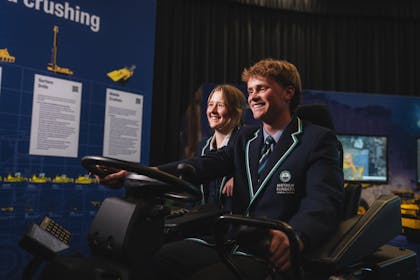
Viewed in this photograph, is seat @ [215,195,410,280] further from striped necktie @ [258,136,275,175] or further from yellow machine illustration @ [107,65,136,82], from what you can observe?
yellow machine illustration @ [107,65,136,82]

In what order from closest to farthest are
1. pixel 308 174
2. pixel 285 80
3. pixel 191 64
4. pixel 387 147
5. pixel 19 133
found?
pixel 308 174
pixel 285 80
pixel 19 133
pixel 387 147
pixel 191 64

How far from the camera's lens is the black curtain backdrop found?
4.46m

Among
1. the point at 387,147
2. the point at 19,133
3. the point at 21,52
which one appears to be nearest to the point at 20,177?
the point at 19,133

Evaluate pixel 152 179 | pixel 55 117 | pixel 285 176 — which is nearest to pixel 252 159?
pixel 285 176

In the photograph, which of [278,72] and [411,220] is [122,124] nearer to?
[278,72]

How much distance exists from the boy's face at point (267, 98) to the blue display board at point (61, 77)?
1.69 metres

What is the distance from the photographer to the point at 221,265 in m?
1.06

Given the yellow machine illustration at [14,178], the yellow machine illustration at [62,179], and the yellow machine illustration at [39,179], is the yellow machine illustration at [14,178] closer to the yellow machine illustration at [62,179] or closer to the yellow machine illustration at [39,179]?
the yellow machine illustration at [39,179]

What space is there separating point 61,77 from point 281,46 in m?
3.36

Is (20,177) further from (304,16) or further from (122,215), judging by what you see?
(304,16)

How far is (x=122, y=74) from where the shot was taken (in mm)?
2934

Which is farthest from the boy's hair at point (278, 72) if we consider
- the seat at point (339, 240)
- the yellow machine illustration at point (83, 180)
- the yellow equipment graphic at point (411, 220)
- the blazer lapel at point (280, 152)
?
the yellow equipment graphic at point (411, 220)

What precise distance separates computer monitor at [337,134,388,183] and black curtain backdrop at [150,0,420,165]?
1661 millimetres

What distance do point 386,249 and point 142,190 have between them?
980 millimetres
